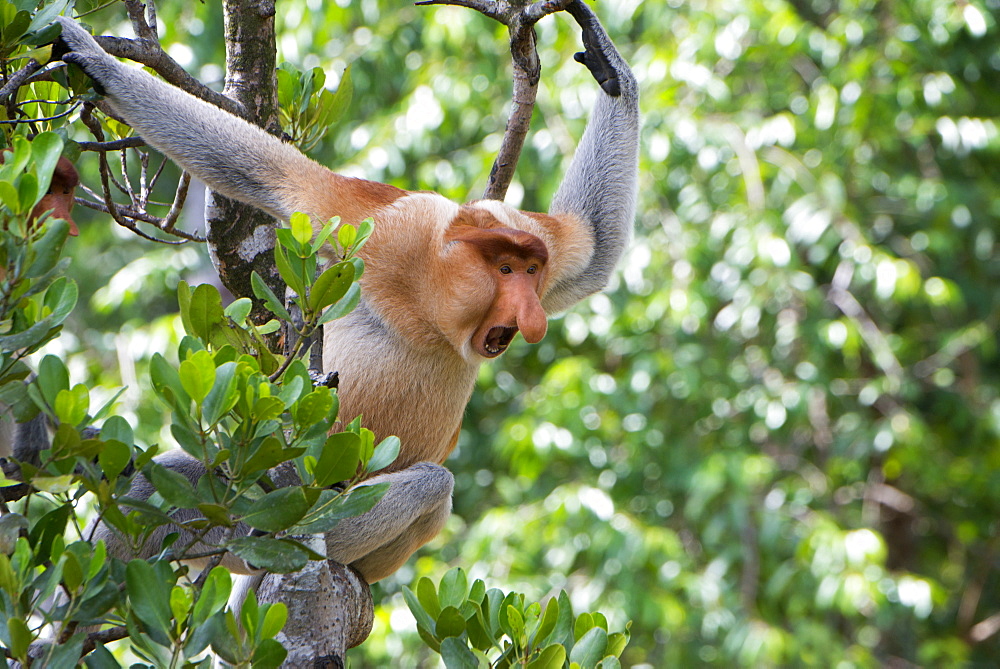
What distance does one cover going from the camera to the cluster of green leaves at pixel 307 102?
2.03 meters

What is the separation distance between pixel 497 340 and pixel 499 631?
2.05 ft

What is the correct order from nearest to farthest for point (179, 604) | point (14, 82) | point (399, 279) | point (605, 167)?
point (179, 604)
point (14, 82)
point (399, 279)
point (605, 167)

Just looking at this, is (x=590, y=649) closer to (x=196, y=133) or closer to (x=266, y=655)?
(x=266, y=655)

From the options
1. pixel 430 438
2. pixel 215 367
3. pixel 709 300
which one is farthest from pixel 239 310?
pixel 709 300

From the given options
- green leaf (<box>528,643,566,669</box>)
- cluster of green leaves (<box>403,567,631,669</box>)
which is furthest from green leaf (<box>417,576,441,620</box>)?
green leaf (<box>528,643,566,669</box>)

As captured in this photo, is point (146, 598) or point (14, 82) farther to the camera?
point (14, 82)

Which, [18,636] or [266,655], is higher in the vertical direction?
[18,636]

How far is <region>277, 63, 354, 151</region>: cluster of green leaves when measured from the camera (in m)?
2.03

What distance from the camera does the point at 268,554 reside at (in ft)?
3.47

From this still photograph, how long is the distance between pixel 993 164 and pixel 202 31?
418 cm

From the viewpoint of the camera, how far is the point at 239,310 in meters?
1.22

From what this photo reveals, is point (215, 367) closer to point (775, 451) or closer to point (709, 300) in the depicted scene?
point (709, 300)

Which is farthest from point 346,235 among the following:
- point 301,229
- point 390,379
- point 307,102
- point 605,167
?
point 605,167

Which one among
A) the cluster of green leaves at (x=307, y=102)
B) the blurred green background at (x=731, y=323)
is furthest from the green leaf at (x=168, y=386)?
the blurred green background at (x=731, y=323)
